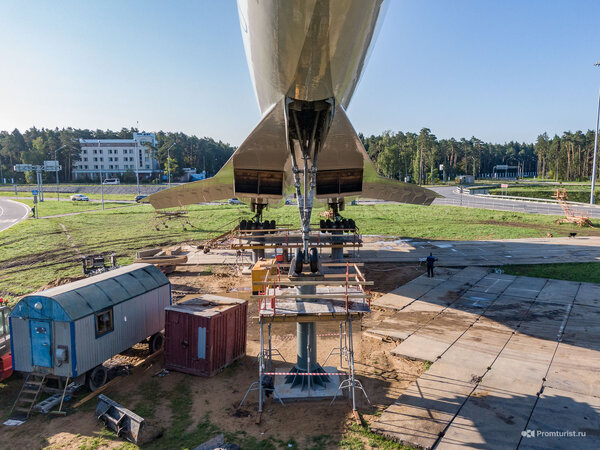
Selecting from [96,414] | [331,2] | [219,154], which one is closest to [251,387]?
[96,414]

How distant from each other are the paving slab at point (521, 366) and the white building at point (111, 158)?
124 metres

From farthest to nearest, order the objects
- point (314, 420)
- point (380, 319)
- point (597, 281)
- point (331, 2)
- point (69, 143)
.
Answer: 1. point (69, 143)
2. point (597, 281)
3. point (380, 319)
4. point (314, 420)
5. point (331, 2)

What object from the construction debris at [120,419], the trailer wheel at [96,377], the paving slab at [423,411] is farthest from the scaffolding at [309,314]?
the trailer wheel at [96,377]

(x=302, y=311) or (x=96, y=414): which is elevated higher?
(x=302, y=311)

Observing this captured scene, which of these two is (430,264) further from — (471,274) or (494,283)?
(494,283)

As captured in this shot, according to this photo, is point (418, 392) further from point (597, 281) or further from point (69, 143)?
point (69, 143)

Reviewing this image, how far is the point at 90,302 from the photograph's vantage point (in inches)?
424

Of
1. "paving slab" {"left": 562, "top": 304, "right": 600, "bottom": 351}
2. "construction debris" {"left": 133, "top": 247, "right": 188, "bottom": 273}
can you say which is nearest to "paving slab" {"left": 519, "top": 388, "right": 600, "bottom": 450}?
"paving slab" {"left": 562, "top": 304, "right": 600, "bottom": 351}

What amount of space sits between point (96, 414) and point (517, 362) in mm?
11226

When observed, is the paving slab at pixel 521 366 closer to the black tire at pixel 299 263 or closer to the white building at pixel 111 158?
the black tire at pixel 299 263

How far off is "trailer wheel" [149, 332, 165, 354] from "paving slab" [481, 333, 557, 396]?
985cm

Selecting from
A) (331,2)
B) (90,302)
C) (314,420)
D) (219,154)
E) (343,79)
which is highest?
(219,154)

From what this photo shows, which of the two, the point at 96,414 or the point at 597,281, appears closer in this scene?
the point at 96,414

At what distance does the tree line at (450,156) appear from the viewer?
110m
